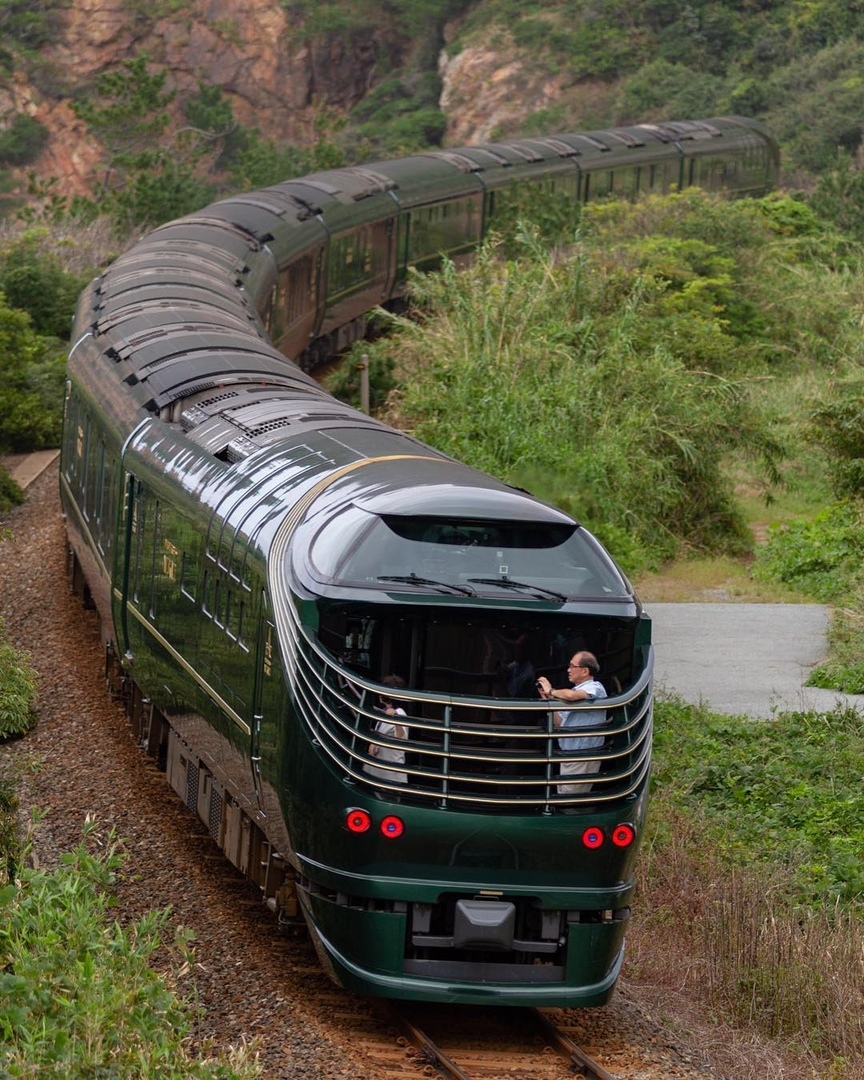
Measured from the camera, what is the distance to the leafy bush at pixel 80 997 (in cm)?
586

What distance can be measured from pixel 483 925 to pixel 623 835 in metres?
0.80

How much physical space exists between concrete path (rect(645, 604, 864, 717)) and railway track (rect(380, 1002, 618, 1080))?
654cm

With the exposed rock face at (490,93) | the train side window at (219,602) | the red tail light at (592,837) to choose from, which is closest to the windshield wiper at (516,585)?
the red tail light at (592,837)

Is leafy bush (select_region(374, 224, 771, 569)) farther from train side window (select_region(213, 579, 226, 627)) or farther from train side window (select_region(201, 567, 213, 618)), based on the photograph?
train side window (select_region(213, 579, 226, 627))

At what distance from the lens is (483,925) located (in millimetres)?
7449

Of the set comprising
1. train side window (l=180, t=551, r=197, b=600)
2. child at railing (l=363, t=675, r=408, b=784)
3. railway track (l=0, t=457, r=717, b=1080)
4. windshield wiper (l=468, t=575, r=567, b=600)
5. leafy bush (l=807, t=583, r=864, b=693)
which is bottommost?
leafy bush (l=807, t=583, r=864, b=693)

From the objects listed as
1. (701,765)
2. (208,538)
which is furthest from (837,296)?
(208,538)

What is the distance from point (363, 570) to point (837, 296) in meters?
23.9

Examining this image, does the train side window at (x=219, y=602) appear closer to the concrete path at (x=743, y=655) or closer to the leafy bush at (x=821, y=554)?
the concrete path at (x=743, y=655)

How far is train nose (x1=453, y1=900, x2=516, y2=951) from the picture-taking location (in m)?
7.45

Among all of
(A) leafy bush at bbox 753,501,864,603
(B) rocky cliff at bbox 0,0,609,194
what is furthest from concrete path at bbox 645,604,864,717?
(B) rocky cliff at bbox 0,0,609,194

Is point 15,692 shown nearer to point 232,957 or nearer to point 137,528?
point 137,528

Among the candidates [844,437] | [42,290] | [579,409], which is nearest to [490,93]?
[42,290]

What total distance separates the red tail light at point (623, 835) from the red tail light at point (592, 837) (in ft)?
0.28
